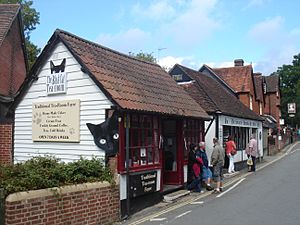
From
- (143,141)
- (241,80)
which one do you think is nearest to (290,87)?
(241,80)

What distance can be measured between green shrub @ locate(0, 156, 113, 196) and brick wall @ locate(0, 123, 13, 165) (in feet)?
14.0

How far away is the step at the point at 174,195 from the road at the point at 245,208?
0.67m

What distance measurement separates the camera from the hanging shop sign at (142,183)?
1133 centimetres

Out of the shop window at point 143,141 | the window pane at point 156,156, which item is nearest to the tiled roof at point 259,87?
the window pane at point 156,156

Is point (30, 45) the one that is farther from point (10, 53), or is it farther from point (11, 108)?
point (11, 108)

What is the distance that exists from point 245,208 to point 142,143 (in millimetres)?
3376

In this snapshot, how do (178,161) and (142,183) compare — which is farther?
(178,161)

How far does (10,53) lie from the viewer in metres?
21.7

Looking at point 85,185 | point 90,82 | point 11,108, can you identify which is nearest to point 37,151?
point 11,108

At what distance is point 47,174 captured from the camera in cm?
898

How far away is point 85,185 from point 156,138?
386 centimetres

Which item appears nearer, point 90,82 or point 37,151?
point 90,82

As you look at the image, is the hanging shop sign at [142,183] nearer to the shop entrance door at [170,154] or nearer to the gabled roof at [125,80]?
the gabled roof at [125,80]

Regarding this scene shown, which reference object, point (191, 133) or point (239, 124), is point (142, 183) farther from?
point (239, 124)
